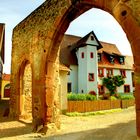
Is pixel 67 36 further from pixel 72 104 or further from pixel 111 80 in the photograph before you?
pixel 72 104

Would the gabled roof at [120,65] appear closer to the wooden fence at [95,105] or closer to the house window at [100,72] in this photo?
the house window at [100,72]

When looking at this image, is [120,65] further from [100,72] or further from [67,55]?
[67,55]

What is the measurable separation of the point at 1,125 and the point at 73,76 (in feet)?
62.2

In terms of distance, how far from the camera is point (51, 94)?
945 cm

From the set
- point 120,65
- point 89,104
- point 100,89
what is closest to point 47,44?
point 89,104

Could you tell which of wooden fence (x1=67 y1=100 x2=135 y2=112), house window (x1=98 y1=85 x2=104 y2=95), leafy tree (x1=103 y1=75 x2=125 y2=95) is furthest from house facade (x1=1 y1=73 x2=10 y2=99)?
wooden fence (x1=67 y1=100 x2=135 y2=112)

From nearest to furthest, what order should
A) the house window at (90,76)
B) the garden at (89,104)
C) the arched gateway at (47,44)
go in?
the arched gateway at (47,44) < the garden at (89,104) < the house window at (90,76)

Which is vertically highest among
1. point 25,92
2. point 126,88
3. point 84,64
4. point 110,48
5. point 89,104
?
point 110,48

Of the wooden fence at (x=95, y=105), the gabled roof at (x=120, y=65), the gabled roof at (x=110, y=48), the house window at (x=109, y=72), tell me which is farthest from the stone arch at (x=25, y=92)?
the gabled roof at (x=110, y=48)

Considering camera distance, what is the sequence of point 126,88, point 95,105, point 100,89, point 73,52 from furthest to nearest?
point 126,88, point 100,89, point 73,52, point 95,105

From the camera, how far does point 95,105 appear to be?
21.5 metres

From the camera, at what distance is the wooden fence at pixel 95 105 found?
62.2 ft

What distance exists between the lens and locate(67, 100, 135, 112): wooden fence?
18969 millimetres

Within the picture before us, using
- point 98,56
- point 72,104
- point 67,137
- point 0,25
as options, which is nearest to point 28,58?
point 67,137
